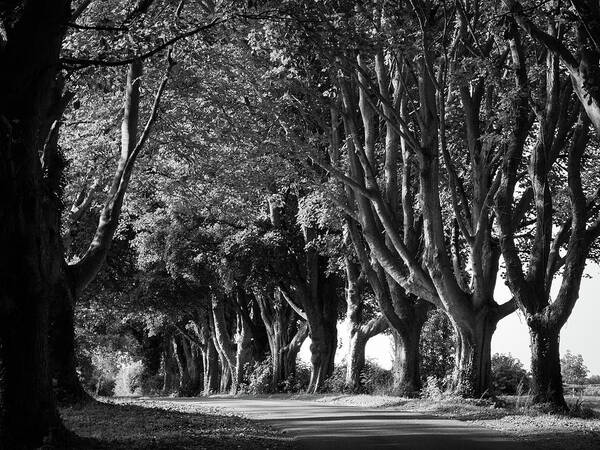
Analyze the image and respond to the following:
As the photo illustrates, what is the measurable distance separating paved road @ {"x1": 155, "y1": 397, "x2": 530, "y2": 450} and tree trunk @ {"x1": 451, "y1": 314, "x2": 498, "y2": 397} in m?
2.99

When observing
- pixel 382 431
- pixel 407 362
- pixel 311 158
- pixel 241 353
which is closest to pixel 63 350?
pixel 382 431

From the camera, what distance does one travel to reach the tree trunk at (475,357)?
19.1 m

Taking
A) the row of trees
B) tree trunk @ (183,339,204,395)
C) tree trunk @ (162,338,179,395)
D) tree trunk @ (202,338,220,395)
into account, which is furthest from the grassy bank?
tree trunk @ (162,338,179,395)

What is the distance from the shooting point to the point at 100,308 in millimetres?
40781

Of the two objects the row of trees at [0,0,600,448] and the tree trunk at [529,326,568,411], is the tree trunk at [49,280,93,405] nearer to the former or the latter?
the row of trees at [0,0,600,448]

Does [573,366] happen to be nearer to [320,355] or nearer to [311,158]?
[320,355]

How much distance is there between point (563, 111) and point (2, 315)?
1371cm

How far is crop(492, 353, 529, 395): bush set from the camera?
33750mm

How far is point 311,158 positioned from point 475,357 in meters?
6.91

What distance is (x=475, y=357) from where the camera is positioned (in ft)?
63.2

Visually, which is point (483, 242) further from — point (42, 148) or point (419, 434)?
point (42, 148)

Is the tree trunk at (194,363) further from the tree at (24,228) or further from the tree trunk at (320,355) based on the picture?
the tree at (24,228)

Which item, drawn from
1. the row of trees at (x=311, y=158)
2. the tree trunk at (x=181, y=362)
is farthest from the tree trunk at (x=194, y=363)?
the row of trees at (x=311, y=158)

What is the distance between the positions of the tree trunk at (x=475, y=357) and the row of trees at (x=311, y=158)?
0.16ft
